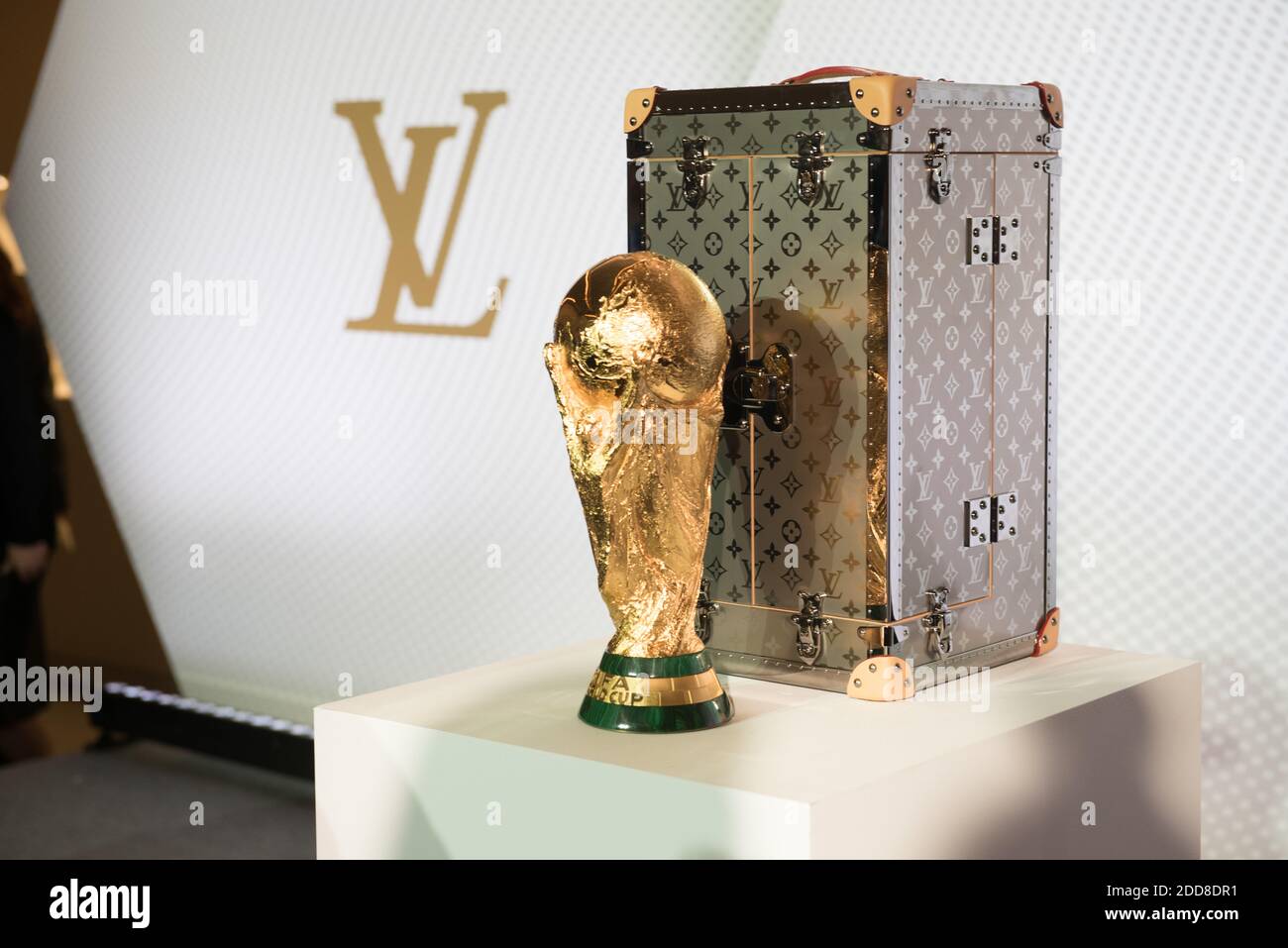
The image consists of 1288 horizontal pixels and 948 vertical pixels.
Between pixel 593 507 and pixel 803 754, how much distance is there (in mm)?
359

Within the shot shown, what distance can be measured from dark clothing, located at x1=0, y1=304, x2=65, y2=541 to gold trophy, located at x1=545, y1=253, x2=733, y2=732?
302 cm

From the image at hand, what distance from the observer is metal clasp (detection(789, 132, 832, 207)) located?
1.90 meters

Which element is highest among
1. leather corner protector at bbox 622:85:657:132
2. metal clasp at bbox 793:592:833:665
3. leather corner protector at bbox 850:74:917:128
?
leather corner protector at bbox 622:85:657:132

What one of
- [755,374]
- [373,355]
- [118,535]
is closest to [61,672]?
[118,535]

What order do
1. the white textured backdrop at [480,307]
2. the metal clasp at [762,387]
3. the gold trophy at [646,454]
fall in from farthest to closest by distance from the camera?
the white textured backdrop at [480,307]
the metal clasp at [762,387]
the gold trophy at [646,454]

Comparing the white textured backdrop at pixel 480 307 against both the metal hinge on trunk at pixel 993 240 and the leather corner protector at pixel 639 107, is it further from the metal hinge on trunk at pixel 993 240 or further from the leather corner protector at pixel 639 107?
the leather corner protector at pixel 639 107

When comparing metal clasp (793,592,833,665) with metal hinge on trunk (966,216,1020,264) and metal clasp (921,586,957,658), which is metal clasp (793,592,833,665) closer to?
metal clasp (921,586,957,658)

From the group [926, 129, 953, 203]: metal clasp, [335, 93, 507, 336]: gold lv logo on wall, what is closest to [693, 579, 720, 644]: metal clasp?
[926, 129, 953, 203]: metal clasp

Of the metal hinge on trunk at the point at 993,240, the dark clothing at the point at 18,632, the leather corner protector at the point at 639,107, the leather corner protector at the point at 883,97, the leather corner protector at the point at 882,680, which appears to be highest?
the leather corner protector at the point at 639,107

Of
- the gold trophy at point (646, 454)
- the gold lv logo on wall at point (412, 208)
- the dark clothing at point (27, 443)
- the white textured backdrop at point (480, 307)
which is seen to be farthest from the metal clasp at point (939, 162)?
the dark clothing at point (27, 443)

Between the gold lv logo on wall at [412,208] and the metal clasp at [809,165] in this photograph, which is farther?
the gold lv logo on wall at [412,208]

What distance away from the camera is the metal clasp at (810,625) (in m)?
1.96

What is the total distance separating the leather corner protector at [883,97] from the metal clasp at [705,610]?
0.65m

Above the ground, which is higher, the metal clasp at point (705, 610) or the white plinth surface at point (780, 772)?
the metal clasp at point (705, 610)
